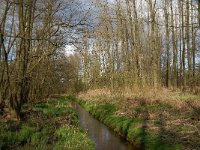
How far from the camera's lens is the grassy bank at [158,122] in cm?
1055

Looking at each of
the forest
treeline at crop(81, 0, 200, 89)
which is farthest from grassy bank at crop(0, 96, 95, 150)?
treeline at crop(81, 0, 200, 89)

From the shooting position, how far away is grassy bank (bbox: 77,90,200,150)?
10.6 m

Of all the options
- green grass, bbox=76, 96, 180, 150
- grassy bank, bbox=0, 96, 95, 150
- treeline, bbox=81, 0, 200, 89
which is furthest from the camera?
treeline, bbox=81, 0, 200, 89

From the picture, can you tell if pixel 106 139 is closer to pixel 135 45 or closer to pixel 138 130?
pixel 138 130

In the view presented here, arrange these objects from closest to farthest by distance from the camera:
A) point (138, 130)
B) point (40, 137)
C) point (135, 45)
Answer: point (40, 137) < point (138, 130) < point (135, 45)

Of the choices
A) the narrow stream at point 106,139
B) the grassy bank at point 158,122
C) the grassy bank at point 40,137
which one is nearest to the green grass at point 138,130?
the grassy bank at point 158,122

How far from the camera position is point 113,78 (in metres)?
33.1

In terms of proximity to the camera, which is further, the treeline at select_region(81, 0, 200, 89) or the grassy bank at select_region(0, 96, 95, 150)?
the treeline at select_region(81, 0, 200, 89)

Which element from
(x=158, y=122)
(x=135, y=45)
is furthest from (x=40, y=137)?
(x=135, y=45)

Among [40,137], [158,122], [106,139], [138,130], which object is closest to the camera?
[40,137]

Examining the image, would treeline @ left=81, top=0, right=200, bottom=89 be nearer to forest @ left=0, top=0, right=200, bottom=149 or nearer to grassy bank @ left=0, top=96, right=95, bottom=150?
forest @ left=0, top=0, right=200, bottom=149

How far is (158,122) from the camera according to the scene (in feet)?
45.9

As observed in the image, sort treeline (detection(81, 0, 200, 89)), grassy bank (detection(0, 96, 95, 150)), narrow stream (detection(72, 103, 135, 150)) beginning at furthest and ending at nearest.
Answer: treeline (detection(81, 0, 200, 89)) → narrow stream (detection(72, 103, 135, 150)) → grassy bank (detection(0, 96, 95, 150))

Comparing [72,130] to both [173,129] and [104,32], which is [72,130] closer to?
[173,129]
